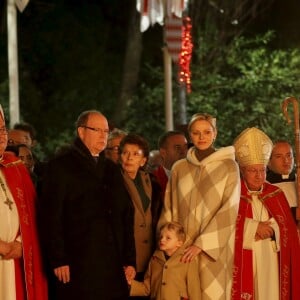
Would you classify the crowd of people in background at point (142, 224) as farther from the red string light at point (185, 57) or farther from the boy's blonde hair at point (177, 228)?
the red string light at point (185, 57)

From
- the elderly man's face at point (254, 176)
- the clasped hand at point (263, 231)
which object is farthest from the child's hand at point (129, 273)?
the elderly man's face at point (254, 176)

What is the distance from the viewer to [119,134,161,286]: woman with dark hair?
7.81 meters

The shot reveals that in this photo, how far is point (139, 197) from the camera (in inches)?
310

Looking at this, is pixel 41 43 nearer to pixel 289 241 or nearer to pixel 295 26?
pixel 295 26

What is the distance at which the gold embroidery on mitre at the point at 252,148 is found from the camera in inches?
320

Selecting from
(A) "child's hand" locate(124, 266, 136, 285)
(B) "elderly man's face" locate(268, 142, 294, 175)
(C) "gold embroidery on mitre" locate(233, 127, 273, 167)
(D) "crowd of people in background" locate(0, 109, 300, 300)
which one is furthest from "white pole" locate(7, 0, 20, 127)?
(A) "child's hand" locate(124, 266, 136, 285)

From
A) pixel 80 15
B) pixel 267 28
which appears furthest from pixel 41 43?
pixel 267 28

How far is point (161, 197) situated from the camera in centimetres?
813

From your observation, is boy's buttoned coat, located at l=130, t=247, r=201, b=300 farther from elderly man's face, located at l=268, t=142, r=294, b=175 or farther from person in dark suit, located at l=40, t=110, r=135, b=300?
elderly man's face, located at l=268, t=142, r=294, b=175

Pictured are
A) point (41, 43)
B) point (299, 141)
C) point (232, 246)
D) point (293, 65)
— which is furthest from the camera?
point (41, 43)

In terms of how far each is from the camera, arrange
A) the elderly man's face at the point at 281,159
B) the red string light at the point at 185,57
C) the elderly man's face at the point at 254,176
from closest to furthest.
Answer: the elderly man's face at the point at 254,176, the elderly man's face at the point at 281,159, the red string light at the point at 185,57

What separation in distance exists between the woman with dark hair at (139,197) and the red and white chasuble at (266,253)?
0.80 m

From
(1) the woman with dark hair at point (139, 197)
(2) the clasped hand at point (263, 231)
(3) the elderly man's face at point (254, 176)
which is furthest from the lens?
(3) the elderly man's face at point (254, 176)

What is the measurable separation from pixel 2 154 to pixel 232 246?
208 cm
